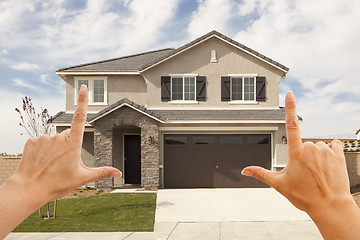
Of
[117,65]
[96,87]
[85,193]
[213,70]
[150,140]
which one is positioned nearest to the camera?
[85,193]

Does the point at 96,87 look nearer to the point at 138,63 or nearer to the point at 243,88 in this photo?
the point at 138,63

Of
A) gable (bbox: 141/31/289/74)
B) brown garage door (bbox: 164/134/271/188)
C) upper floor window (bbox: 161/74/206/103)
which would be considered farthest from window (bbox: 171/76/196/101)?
brown garage door (bbox: 164/134/271/188)

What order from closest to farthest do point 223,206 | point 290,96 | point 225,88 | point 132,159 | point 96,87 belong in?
1. point 290,96
2. point 223,206
3. point 225,88
4. point 132,159
5. point 96,87

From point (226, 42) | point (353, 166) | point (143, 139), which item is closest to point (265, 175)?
point (143, 139)

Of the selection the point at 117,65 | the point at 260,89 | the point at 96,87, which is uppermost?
the point at 117,65

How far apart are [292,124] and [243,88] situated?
14.9 m

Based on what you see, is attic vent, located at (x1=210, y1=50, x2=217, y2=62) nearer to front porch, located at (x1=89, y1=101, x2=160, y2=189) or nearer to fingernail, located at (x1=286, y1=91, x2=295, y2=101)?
front porch, located at (x1=89, y1=101, x2=160, y2=189)

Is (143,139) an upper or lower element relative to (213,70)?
lower

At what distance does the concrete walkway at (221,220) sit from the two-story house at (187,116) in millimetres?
2111

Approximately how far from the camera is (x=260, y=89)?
1648 cm

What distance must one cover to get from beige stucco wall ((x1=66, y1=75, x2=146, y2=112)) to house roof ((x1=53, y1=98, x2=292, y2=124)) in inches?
49.0

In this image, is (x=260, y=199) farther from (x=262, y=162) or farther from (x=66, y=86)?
(x=66, y=86)

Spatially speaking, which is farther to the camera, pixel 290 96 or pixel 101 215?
pixel 101 215

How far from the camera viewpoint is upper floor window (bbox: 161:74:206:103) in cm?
1650
